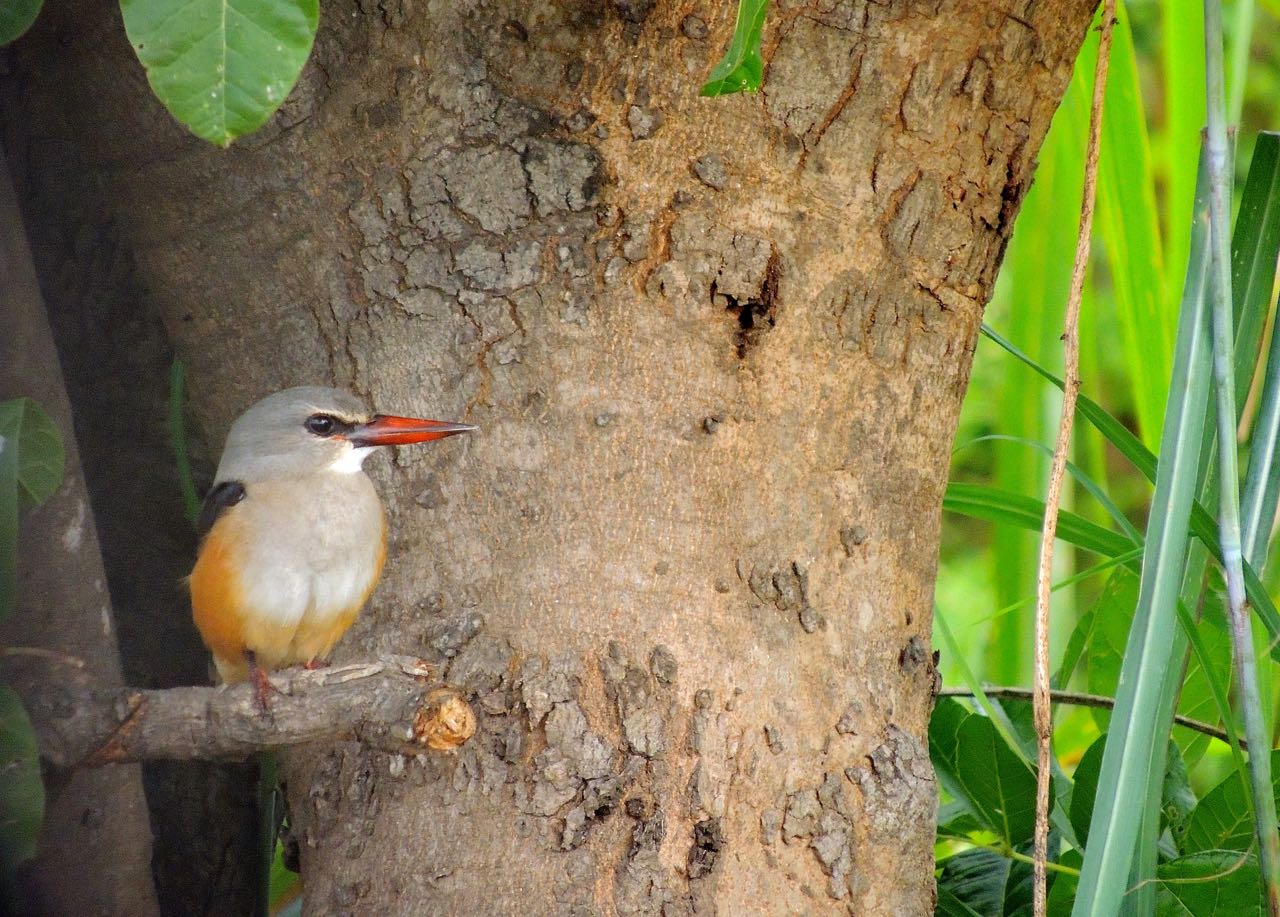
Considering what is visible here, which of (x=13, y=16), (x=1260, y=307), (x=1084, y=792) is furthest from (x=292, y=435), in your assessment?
→ (x=1260, y=307)

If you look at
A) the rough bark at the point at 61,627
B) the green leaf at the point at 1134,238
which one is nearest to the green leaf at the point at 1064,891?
the green leaf at the point at 1134,238

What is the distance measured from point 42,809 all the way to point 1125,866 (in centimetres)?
118

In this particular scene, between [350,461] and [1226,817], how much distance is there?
4.41ft

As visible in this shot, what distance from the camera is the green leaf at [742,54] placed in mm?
1214

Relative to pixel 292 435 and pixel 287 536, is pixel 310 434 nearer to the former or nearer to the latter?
pixel 292 435

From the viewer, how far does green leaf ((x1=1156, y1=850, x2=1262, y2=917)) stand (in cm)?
152

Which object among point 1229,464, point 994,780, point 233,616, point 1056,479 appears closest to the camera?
point 1229,464

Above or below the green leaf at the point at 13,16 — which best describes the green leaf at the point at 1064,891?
below

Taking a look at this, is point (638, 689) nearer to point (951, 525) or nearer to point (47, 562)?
point (47, 562)

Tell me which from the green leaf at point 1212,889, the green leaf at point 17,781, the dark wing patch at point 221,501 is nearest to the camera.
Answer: the green leaf at point 17,781

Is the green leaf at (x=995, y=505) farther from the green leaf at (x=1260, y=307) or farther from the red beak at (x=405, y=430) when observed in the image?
the red beak at (x=405, y=430)

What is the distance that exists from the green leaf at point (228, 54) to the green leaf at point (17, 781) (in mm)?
684

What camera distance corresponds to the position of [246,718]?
1442mm

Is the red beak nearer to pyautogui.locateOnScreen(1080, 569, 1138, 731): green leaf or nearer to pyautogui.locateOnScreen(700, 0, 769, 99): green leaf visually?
pyautogui.locateOnScreen(700, 0, 769, 99): green leaf
